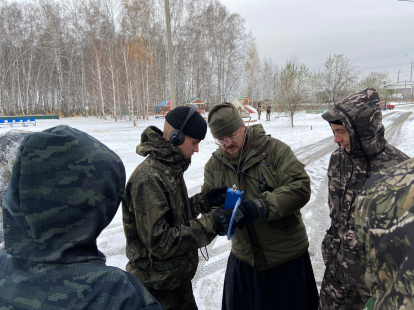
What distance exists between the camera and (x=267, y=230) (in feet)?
6.64

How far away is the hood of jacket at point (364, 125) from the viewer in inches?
72.4

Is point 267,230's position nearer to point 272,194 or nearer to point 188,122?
point 272,194

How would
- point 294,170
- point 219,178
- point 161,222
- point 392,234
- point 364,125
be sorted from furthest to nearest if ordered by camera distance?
point 219,178, point 294,170, point 364,125, point 161,222, point 392,234

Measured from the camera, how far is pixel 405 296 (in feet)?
1.67

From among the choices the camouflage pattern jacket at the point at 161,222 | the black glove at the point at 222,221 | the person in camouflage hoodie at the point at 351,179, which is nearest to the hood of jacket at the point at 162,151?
the camouflage pattern jacket at the point at 161,222

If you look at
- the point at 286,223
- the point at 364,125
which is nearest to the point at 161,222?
the point at 286,223

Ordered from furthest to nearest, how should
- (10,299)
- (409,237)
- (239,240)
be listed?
(239,240), (10,299), (409,237)

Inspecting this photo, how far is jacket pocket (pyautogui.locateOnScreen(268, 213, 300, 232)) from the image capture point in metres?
2.02

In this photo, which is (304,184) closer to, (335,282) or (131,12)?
(335,282)

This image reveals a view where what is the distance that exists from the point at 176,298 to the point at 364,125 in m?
1.75

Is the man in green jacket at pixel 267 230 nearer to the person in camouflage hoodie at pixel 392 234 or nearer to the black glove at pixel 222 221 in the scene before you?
the black glove at pixel 222 221

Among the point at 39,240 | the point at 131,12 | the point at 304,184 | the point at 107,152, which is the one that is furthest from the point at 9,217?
the point at 131,12

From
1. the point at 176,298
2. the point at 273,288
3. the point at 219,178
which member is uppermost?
the point at 219,178

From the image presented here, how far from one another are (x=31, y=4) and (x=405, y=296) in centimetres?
4138
